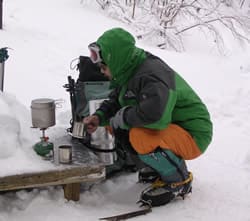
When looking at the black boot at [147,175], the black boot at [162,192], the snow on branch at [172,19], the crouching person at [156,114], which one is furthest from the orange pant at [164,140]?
the snow on branch at [172,19]

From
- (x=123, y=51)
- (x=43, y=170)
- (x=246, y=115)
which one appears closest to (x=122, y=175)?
(x=43, y=170)

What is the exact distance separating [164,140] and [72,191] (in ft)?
1.81

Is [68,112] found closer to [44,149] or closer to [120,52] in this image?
[44,149]

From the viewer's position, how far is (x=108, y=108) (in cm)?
254

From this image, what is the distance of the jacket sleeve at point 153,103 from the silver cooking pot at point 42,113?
18.5 inches

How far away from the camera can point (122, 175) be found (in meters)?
2.71

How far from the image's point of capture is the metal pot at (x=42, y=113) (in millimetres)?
2309

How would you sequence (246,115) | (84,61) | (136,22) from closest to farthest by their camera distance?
1. (84,61)
2. (246,115)
3. (136,22)

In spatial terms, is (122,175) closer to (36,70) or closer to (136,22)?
(36,70)

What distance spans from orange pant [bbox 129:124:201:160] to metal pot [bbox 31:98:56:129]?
0.46m

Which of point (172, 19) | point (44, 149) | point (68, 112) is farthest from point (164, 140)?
point (172, 19)

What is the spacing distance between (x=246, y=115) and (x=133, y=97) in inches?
91.5

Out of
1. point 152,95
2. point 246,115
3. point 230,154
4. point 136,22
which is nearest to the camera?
point 152,95

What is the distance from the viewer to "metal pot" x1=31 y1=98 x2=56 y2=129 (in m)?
2.31
